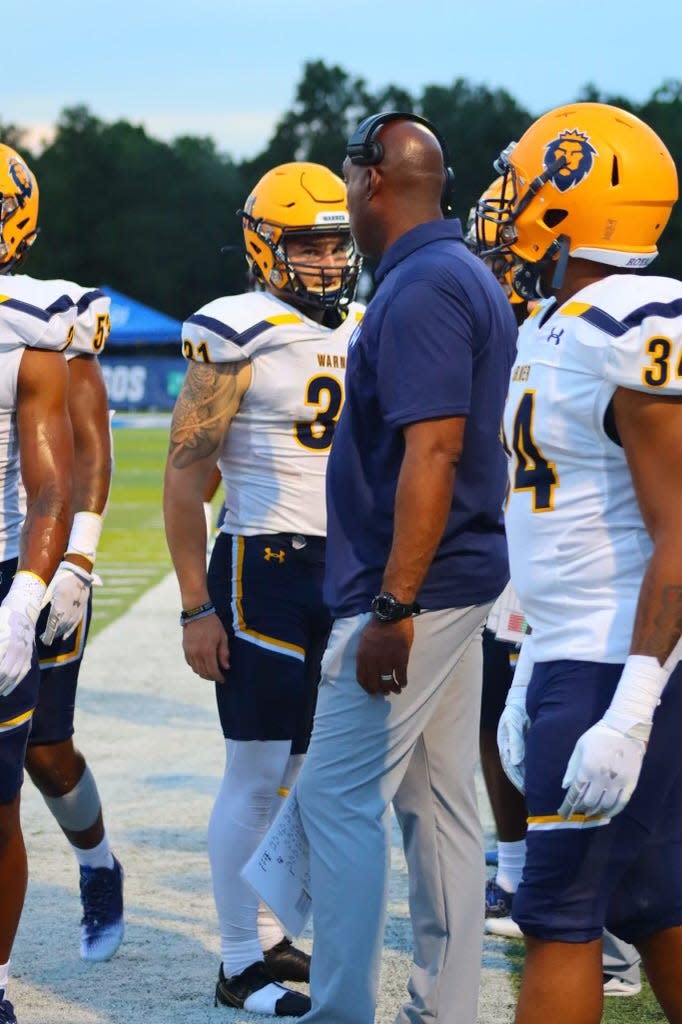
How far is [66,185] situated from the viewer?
225 ft

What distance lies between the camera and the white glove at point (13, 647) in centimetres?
365

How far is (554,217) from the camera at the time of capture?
3.13 meters

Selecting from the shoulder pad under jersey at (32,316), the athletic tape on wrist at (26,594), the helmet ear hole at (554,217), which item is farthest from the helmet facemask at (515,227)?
the athletic tape on wrist at (26,594)

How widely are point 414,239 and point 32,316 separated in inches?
41.4

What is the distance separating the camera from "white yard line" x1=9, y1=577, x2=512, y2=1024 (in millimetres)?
4168

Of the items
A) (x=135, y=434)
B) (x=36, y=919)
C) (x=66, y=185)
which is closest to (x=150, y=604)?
(x=36, y=919)

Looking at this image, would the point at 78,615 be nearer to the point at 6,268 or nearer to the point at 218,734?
the point at 6,268

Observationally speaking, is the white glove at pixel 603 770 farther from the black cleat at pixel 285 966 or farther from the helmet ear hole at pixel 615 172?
the black cleat at pixel 285 966

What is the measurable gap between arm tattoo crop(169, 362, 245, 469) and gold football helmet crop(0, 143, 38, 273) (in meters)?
0.54

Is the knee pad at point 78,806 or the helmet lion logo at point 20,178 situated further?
the knee pad at point 78,806

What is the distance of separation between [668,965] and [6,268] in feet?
7.78

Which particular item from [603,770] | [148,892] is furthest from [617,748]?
[148,892]

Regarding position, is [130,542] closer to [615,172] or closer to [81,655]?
[81,655]

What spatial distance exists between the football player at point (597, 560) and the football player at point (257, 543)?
123 centimetres
